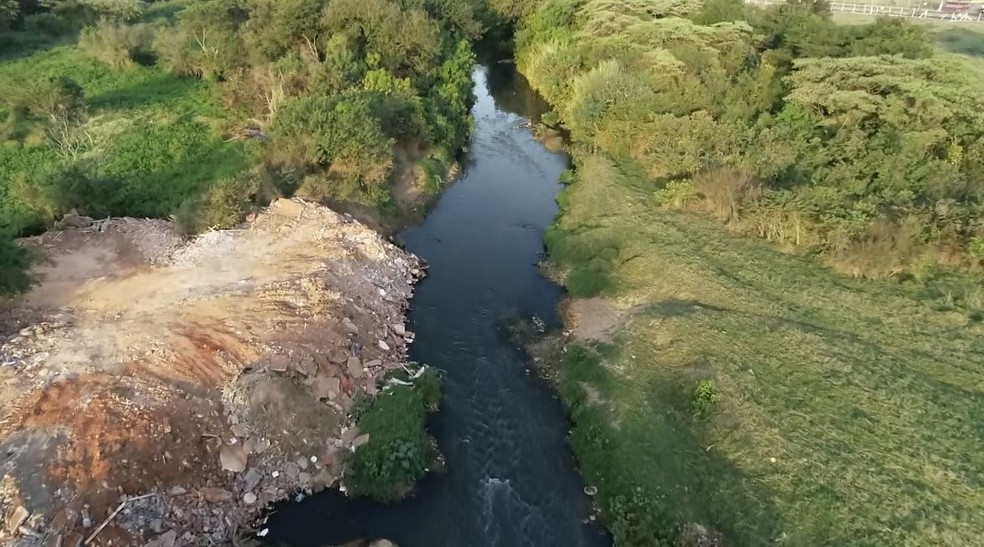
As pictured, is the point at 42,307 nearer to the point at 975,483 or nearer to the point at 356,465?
the point at 356,465

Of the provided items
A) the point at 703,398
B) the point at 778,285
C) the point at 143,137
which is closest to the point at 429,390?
the point at 703,398

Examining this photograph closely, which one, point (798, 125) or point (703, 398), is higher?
point (798, 125)

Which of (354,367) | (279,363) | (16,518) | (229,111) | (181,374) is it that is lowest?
(354,367)

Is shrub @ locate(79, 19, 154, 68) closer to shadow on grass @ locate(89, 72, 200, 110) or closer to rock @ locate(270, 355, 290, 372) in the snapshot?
shadow on grass @ locate(89, 72, 200, 110)

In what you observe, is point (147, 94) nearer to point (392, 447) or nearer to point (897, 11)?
point (392, 447)

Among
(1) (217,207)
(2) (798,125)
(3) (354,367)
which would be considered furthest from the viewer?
(2) (798,125)

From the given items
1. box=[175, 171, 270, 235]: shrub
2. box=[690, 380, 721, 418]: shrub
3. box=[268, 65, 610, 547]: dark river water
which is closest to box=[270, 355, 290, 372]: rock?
box=[268, 65, 610, 547]: dark river water

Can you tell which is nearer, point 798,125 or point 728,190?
point 728,190
